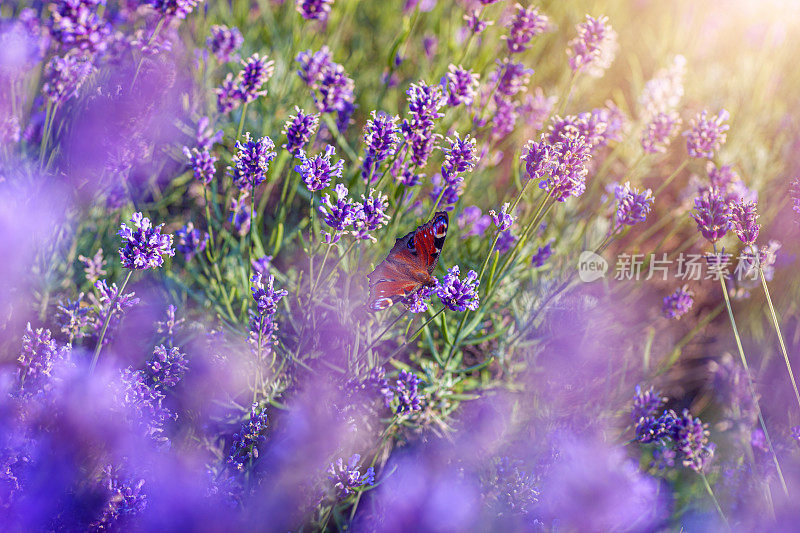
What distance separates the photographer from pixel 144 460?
56.2 inches

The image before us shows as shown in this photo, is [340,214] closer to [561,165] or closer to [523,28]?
[561,165]

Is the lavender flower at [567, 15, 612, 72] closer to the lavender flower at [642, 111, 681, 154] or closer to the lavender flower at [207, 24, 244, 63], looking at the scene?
the lavender flower at [642, 111, 681, 154]

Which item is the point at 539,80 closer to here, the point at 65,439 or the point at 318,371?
the point at 318,371

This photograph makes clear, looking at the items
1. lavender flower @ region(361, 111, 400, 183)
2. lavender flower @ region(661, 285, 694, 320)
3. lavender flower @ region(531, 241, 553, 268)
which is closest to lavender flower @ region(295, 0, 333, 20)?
lavender flower @ region(361, 111, 400, 183)

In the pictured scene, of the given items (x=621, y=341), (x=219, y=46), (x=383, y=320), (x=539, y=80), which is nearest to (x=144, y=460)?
(x=383, y=320)

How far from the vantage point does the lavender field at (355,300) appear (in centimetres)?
148

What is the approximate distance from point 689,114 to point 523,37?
5.77 ft

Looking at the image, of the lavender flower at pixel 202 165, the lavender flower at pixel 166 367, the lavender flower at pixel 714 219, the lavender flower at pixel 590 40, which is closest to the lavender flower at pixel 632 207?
the lavender flower at pixel 714 219

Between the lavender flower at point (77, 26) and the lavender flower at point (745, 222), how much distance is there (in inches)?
72.7

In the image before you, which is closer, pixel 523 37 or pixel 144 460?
pixel 144 460

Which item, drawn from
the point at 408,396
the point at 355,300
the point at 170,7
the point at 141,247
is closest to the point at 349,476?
A: the point at 408,396

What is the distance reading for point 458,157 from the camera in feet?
5.19

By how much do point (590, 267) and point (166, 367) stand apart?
5.23ft

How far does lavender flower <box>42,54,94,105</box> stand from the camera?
1.69 meters
